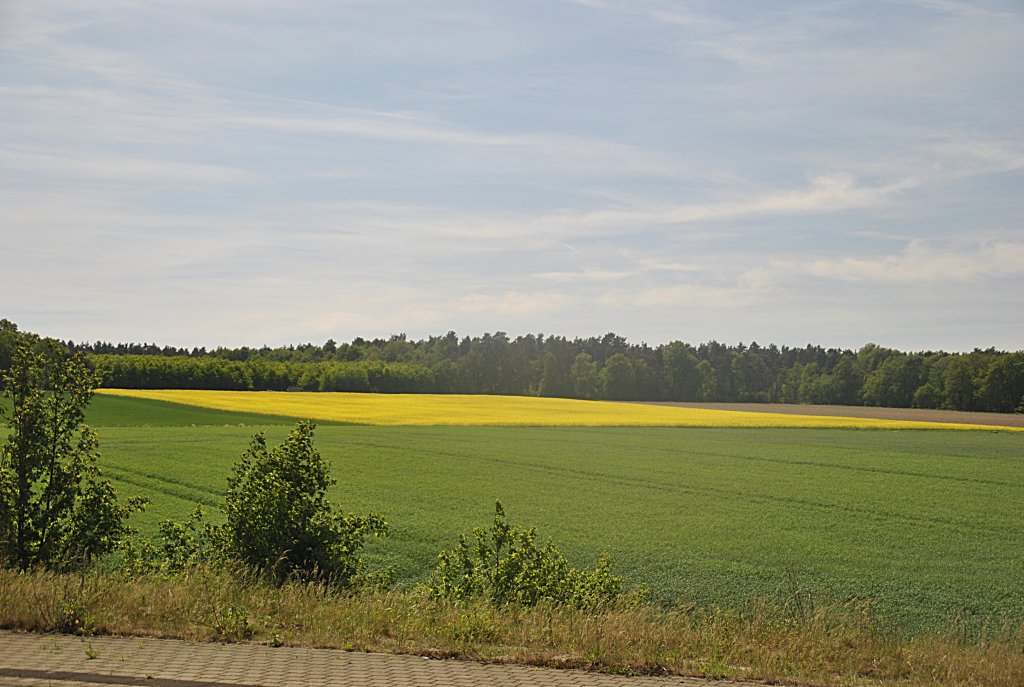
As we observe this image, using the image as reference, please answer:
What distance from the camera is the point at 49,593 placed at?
30.8 feet

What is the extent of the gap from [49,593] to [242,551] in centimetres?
458

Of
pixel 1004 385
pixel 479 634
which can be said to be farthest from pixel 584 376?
pixel 479 634

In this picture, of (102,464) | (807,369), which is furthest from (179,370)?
(807,369)

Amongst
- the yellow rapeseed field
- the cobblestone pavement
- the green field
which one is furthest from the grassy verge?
the yellow rapeseed field

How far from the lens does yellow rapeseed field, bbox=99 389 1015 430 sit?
2662 inches

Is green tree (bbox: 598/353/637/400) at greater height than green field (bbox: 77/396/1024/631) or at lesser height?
greater

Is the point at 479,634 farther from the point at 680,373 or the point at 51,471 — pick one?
the point at 680,373

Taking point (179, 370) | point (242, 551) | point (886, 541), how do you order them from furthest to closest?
point (179, 370) < point (886, 541) < point (242, 551)

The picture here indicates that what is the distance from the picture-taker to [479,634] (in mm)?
9188

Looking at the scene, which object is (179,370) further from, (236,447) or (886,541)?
(886,541)

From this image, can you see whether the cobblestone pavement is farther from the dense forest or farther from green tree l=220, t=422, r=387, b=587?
the dense forest

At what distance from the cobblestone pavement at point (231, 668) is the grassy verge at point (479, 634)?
258 millimetres

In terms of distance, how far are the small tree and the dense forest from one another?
83.3m

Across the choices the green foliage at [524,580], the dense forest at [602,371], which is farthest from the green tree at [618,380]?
the green foliage at [524,580]
